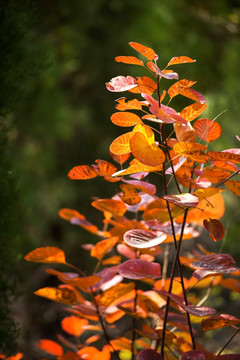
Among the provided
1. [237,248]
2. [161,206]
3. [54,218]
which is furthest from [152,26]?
[161,206]

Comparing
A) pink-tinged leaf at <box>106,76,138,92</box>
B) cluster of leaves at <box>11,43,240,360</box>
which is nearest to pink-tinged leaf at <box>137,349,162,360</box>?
cluster of leaves at <box>11,43,240,360</box>

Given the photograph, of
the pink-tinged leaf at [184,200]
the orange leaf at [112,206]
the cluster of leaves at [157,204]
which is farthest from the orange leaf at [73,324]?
the pink-tinged leaf at [184,200]

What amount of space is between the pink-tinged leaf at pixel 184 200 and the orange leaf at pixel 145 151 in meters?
0.06

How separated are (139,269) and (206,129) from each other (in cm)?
29

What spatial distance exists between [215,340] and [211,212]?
66.1 inches

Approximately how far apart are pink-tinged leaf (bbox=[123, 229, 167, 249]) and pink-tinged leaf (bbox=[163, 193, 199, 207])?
7 cm

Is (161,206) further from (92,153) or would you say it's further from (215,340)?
(92,153)

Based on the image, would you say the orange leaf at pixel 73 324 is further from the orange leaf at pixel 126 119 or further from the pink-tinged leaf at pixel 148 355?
the orange leaf at pixel 126 119

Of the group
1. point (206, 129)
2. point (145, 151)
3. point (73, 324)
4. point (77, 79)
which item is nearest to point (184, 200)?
point (145, 151)

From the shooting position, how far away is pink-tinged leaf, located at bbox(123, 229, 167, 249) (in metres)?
0.65

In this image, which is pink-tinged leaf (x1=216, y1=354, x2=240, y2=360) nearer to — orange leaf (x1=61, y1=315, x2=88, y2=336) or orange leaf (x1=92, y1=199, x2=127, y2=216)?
orange leaf (x1=92, y1=199, x2=127, y2=216)

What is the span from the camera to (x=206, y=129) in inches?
30.3

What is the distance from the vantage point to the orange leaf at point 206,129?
0.79 metres

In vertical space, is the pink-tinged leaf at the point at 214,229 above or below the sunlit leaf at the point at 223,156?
below
